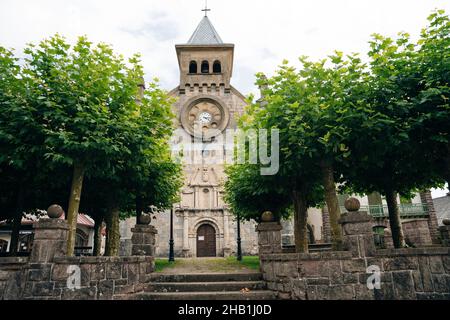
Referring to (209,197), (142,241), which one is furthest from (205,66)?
(142,241)

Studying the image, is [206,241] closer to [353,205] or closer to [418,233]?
[418,233]

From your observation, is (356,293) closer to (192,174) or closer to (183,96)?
(192,174)

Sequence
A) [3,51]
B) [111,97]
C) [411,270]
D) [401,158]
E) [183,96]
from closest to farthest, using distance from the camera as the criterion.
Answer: [411,270], [3,51], [111,97], [401,158], [183,96]

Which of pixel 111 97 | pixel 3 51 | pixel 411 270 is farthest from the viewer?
pixel 111 97

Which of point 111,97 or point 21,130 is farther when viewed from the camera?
point 111,97

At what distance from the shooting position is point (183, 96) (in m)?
27.4

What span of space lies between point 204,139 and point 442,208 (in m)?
27.2

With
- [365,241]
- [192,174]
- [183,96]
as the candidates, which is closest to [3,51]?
[365,241]

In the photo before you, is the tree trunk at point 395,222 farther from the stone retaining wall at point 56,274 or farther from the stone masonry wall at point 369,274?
the stone retaining wall at point 56,274

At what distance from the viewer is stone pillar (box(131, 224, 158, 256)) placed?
1078 cm

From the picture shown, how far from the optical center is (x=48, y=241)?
24.0ft

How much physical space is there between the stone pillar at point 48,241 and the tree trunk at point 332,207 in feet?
25.4

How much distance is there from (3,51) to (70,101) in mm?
2856

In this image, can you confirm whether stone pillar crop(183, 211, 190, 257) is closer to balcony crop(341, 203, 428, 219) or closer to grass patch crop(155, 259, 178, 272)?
grass patch crop(155, 259, 178, 272)
